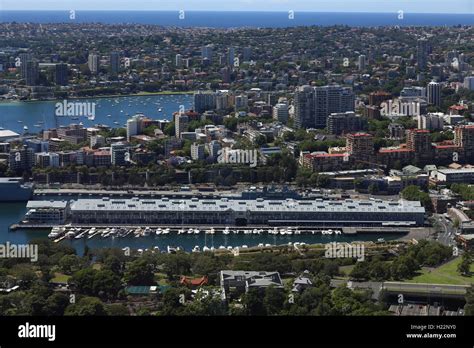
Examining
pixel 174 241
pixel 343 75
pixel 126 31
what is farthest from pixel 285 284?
pixel 126 31

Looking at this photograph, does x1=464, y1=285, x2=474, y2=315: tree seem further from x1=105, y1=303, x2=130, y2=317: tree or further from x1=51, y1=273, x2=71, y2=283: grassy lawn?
x1=51, y1=273, x2=71, y2=283: grassy lawn

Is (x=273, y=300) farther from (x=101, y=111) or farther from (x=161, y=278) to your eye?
(x=101, y=111)
